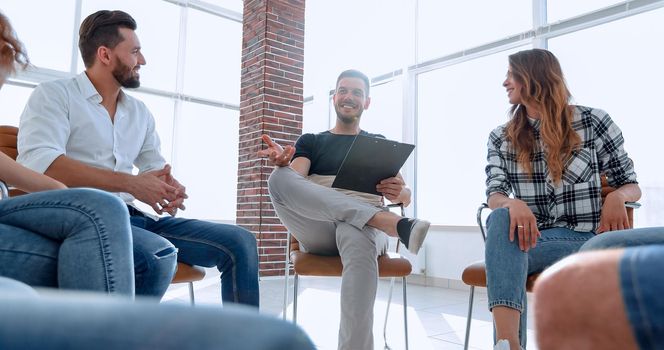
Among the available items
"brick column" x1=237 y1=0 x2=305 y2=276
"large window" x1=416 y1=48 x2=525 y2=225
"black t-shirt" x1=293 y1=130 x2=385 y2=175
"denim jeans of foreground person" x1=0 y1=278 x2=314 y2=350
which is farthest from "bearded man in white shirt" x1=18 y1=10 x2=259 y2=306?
"large window" x1=416 y1=48 x2=525 y2=225

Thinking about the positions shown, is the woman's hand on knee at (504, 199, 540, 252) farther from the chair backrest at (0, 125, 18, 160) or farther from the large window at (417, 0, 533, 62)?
the large window at (417, 0, 533, 62)

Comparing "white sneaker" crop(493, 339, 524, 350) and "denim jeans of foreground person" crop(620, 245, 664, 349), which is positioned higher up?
"denim jeans of foreground person" crop(620, 245, 664, 349)

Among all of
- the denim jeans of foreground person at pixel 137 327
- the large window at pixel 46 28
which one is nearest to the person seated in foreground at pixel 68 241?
the denim jeans of foreground person at pixel 137 327

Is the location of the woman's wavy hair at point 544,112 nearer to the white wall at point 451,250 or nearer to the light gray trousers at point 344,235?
Result: the light gray trousers at point 344,235

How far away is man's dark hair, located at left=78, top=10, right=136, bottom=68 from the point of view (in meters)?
1.78

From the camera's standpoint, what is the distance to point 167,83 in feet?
19.6

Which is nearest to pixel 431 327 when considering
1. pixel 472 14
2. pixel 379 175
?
pixel 379 175

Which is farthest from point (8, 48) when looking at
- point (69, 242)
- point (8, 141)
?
point (8, 141)

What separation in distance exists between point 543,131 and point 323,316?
1738 millimetres

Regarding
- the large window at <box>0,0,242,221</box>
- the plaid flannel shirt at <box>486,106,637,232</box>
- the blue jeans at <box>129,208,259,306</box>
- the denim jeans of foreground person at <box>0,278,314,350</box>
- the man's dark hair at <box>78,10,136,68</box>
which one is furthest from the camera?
the large window at <box>0,0,242,221</box>

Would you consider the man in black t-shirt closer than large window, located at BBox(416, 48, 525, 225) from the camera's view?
Yes

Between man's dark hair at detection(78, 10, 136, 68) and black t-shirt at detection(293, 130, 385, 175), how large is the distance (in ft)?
2.98

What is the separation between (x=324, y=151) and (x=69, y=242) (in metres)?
1.49

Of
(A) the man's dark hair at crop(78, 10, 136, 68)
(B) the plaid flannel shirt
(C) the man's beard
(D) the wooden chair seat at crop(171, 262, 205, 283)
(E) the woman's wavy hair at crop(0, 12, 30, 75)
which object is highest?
(A) the man's dark hair at crop(78, 10, 136, 68)
